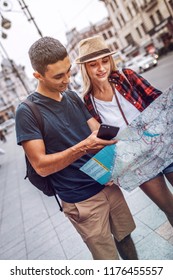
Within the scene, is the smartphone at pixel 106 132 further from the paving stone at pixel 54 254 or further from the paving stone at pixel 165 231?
the paving stone at pixel 54 254

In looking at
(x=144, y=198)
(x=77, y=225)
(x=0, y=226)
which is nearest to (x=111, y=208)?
(x=77, y=225)

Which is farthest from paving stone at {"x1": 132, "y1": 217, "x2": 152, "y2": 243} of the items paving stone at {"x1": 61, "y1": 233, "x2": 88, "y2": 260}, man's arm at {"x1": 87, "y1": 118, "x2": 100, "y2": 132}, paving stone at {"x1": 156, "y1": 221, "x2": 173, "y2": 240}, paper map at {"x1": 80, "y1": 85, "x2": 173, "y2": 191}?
man's arm at {"x1": 87, "y1": 118, "x2": 100, "y2": 132}

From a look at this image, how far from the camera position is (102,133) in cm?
163

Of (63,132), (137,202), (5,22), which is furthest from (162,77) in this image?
(63,132)

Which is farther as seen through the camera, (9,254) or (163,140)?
(9,254)

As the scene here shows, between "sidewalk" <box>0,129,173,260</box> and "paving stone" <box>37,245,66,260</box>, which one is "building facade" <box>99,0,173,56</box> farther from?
"paving stone" <box>37,245,66,260</box>

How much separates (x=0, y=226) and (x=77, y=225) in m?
4.00

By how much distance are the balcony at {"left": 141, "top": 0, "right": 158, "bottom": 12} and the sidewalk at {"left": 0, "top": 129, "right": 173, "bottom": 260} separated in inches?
1227

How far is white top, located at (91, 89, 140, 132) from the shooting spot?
2.12 meters

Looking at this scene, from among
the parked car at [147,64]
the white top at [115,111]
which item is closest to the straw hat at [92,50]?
the white top at [115,111]

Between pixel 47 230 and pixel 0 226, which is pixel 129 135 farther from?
pixel 0 226

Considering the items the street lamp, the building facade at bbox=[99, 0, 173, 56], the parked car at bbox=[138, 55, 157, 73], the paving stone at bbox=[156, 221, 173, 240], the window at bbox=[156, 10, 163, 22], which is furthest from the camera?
the window at bbox=[156, 10, 163, 22]
